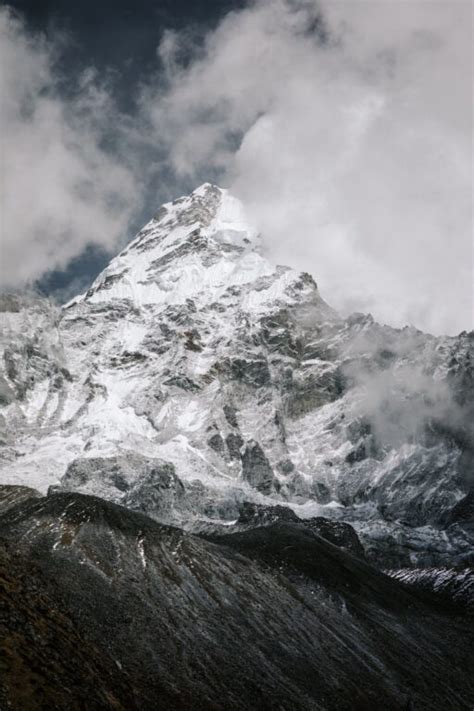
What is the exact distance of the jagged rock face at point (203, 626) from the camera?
172 ft

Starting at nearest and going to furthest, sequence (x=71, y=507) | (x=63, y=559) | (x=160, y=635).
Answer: (x=160, y=635) → (x=63, y=559) → (x=71, y=507)

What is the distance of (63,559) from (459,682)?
8355 centimetres

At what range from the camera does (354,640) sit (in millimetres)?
126250

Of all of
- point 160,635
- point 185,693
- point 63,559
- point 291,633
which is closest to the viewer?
point 185,693

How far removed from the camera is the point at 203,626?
4058 inches

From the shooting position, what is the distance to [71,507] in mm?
136000

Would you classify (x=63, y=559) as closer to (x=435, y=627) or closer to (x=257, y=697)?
(x=257, y=697)

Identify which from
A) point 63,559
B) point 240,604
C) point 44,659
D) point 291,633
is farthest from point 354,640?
point 44,659

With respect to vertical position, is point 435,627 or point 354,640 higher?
point 354,640

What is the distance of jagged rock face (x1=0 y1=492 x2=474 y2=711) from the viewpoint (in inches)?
2061

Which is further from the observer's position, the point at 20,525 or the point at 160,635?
the point at 20,525

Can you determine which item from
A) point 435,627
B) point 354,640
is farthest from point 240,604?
point 435,627

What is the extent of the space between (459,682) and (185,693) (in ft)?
255

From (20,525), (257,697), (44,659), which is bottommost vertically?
(257,697)
